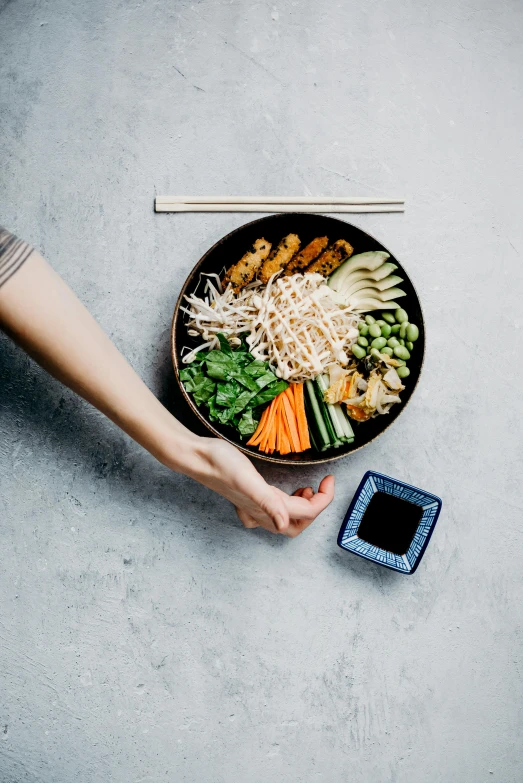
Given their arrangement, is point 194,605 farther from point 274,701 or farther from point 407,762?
point 407,762

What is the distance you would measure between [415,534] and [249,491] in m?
0.72

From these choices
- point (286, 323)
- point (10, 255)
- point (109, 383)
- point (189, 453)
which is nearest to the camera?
point (10, 255)

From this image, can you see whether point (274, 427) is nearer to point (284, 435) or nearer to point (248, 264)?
point (284, 435)

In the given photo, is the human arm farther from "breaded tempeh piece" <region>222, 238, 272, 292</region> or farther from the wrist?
"breaded tempeh piece" <region>222, 238, 272, 292</region>

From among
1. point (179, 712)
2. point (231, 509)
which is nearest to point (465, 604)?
point (231, 509)

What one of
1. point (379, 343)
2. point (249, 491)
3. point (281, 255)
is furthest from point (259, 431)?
point (281, 255)

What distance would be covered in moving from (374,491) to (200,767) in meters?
1.26

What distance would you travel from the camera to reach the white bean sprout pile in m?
1.97

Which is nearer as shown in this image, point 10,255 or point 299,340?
point 10,255

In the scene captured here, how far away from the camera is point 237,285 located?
2035mm

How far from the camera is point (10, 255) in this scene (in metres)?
1.64

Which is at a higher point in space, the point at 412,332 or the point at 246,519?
the point at 412,332

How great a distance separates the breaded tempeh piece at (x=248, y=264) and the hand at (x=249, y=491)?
592 millimetres

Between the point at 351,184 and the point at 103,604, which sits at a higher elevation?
the point at 351,184
